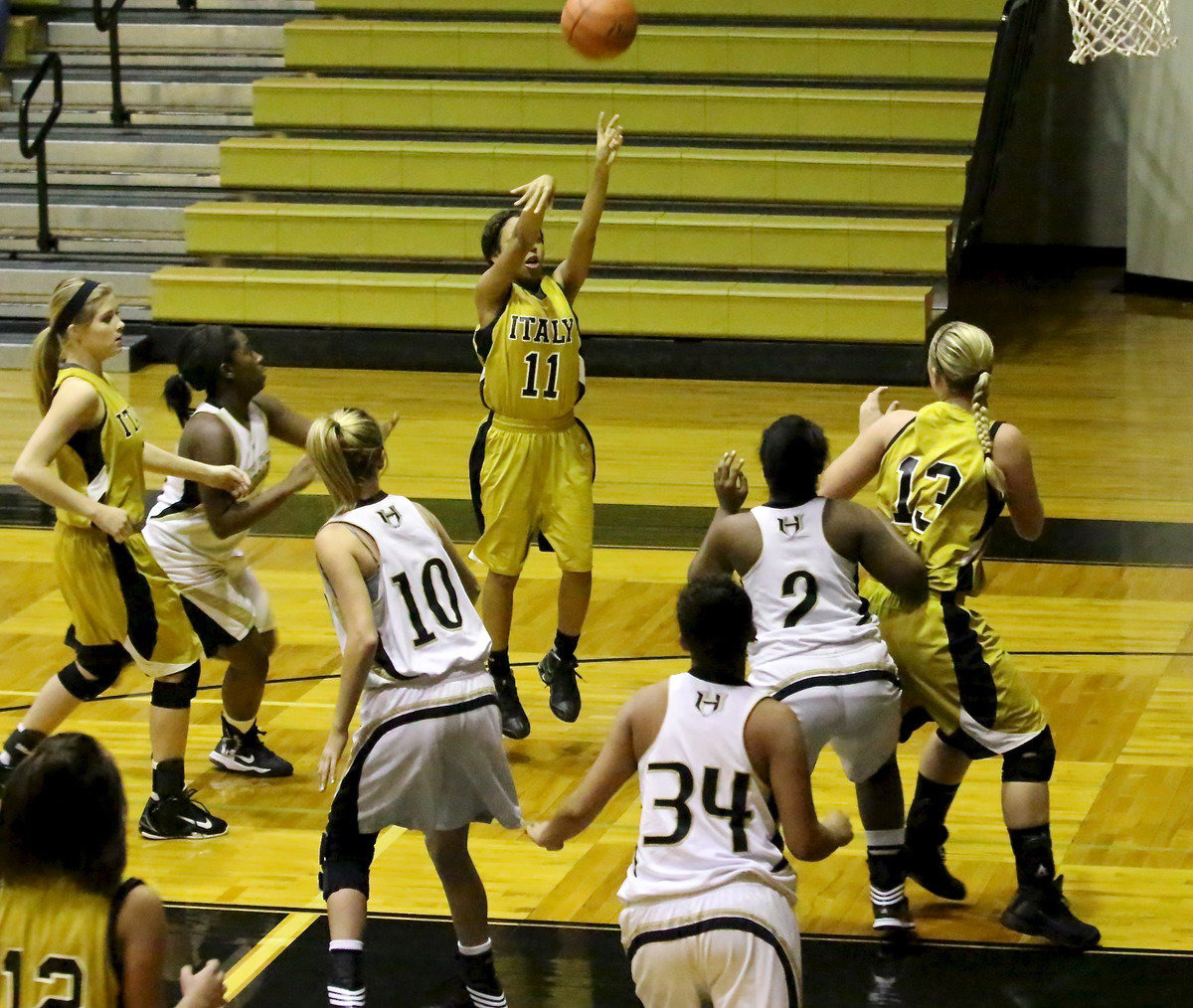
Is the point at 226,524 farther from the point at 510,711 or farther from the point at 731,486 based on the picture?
the point at 731,486

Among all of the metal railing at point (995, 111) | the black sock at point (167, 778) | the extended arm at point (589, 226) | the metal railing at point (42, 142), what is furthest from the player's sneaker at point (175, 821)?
the metal railing at point (995, 111)

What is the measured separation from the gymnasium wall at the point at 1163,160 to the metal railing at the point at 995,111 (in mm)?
915

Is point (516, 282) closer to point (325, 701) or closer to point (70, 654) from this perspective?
point (325, 701)

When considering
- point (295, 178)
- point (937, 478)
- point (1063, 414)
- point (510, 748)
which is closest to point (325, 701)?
point (510, 748)

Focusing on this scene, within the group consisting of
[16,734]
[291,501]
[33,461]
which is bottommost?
[291,501]

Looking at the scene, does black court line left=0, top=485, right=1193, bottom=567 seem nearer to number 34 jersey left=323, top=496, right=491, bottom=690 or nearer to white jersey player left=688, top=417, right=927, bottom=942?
white jersey player left=688, top=417, right=927, bottom=942

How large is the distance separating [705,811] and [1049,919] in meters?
1.61

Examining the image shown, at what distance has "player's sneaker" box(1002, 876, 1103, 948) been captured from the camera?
14.2 feet

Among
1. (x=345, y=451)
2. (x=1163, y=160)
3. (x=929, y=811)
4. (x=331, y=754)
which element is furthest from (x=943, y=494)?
(x=1163, y=160)

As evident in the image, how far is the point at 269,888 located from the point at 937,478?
6.49 feet

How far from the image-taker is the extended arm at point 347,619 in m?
3.69

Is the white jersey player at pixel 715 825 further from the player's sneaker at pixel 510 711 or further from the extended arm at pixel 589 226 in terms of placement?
the extended arm at pixel 589 226

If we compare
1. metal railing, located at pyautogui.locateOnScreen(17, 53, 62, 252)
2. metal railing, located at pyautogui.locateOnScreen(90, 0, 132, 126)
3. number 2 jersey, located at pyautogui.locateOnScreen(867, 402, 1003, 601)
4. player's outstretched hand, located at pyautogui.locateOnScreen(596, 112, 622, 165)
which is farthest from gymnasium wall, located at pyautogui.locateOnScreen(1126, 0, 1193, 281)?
number 2 jersey, located at pyautogui.locateOnScreen(867, 402, 1003, 601)

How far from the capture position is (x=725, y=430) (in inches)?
398
